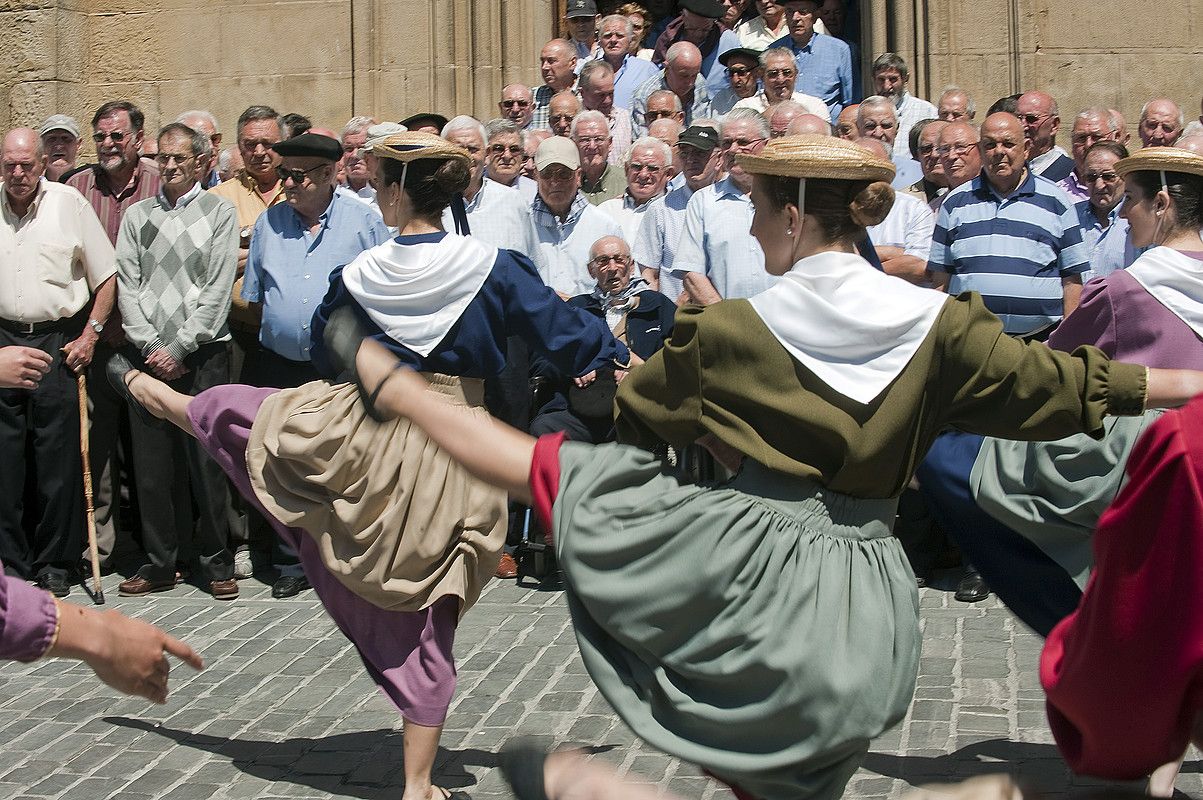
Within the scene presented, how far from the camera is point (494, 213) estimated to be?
334 inches

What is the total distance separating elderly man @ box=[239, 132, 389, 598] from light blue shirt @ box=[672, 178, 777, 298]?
148 centimetres

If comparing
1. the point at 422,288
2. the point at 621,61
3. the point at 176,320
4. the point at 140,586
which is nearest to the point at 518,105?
the point at 621,61

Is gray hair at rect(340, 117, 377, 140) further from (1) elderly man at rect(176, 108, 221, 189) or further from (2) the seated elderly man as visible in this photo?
(2) the seated elderly man

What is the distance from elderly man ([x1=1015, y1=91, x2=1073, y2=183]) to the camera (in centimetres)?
902

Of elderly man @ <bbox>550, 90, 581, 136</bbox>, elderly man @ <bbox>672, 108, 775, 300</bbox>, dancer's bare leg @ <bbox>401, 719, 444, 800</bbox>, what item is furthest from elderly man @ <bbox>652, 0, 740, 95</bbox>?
dancer's bare leg @ <bbox>401, 719, 444, 800</bbox>

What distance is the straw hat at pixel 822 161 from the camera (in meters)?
3.55

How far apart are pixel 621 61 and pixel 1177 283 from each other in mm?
6323

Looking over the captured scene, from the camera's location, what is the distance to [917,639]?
3.57 meters

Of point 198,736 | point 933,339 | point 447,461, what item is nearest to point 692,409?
point 933,339

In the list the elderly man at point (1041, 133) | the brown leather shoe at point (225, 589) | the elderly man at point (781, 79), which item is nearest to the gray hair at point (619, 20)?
the elderly man at point (781, 79)

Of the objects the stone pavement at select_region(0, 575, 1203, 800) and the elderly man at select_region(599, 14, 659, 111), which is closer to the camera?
the stone pavement at select_region(0, 575, 1203, 800)

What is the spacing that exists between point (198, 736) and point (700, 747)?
2.86 meters

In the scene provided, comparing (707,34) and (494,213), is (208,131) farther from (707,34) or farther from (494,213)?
(707,34)

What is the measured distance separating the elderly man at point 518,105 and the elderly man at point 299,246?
2.52 m
